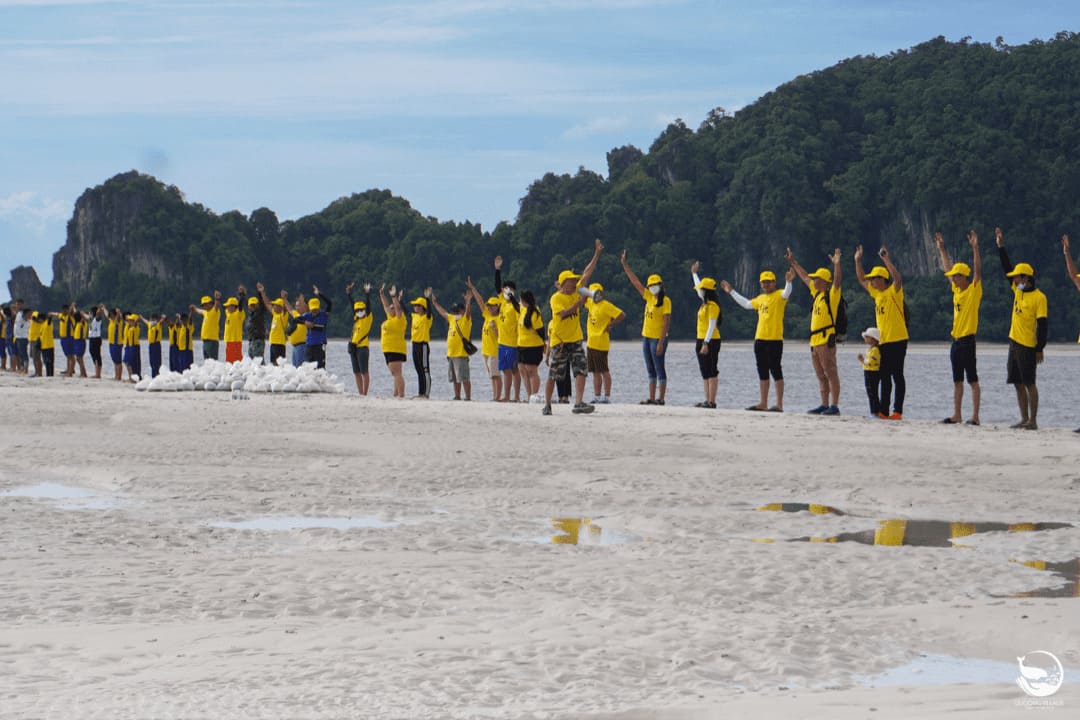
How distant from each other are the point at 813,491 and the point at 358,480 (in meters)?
3.41

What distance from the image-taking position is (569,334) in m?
15.0

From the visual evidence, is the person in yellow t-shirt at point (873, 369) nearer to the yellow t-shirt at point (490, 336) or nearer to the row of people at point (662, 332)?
the row of people at point (662, 332)

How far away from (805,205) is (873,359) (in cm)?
8907

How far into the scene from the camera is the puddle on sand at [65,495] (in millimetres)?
9602

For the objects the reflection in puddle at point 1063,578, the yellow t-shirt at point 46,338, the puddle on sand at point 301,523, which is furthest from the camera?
the yellow t-shirt at point 46,338

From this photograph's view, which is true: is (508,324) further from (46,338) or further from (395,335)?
(46,338)

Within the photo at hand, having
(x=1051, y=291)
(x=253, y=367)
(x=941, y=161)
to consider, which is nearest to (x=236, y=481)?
(x=253, y=367)

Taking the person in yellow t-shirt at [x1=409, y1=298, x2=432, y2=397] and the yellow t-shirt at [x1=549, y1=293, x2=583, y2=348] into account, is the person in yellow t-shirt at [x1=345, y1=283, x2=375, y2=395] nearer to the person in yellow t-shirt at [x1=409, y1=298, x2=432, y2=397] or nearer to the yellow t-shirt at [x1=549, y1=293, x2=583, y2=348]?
the person in yellow t-shirt at [x1=409, y1=298, x2=432, y2=397]

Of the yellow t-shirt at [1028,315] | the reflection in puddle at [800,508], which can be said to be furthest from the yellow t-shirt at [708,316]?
the reflection in puddle at [800,508]

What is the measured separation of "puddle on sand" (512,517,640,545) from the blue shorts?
32.7 ft

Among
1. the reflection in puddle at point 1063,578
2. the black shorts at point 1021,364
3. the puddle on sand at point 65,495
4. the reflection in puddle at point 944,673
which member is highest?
the black shorts at point 1021,364

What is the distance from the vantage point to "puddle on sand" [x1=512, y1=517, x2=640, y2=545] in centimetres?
823

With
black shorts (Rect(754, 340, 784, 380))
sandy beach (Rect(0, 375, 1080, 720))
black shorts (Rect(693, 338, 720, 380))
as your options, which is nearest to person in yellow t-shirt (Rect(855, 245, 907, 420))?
black shorts (Rect(754, 340, 784, 380))

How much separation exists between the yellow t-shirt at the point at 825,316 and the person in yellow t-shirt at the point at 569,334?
2.48 metres
